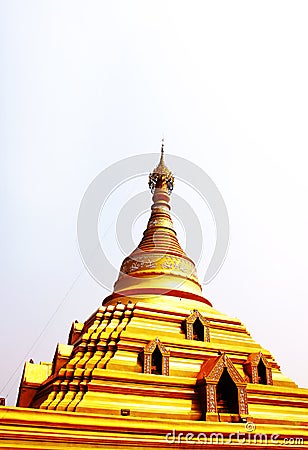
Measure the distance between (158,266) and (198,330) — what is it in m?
3.71

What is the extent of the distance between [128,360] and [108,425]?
9.71ft

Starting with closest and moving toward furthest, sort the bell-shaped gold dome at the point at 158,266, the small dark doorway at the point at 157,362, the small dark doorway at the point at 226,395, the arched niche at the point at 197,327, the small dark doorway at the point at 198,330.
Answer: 1. the small dark doorway at the point at 226,395
2. the small dark doorway at the point at 157,362
3. the arched niche at the point at 197,327
4. the small dark doorway at the point at 198,330
5. the bell-shaped gold dome at the point at 158,266

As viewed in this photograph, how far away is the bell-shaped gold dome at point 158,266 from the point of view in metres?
17.1

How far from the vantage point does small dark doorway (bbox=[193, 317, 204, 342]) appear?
48.3ft

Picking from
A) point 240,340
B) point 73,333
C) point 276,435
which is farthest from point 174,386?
point 73,333

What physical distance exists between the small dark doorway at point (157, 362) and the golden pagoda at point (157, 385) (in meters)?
0.03

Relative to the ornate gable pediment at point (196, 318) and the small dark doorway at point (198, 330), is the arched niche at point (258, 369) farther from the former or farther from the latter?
the ornate gable pediment at point (196, 318)

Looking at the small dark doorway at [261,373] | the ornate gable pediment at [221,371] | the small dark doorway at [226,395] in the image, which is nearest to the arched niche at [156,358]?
the ornate gable pediment at [221,371]

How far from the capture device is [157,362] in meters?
12.9

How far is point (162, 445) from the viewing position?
31.9ft

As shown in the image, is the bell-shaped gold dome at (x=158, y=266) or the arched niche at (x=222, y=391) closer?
the arched niche at (x=222, y=391)

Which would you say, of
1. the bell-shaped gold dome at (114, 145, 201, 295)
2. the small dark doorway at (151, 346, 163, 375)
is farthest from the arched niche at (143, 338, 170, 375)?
the bell-shaped gold dome at (114, 145, 201, 295)

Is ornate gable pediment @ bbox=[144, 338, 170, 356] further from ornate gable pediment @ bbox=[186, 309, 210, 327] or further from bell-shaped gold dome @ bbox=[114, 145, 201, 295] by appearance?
bell-shaped gold dome @ bbox=[114, 145, 201, 295]

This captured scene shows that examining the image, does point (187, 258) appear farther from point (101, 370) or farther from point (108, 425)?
point (108, 425)
